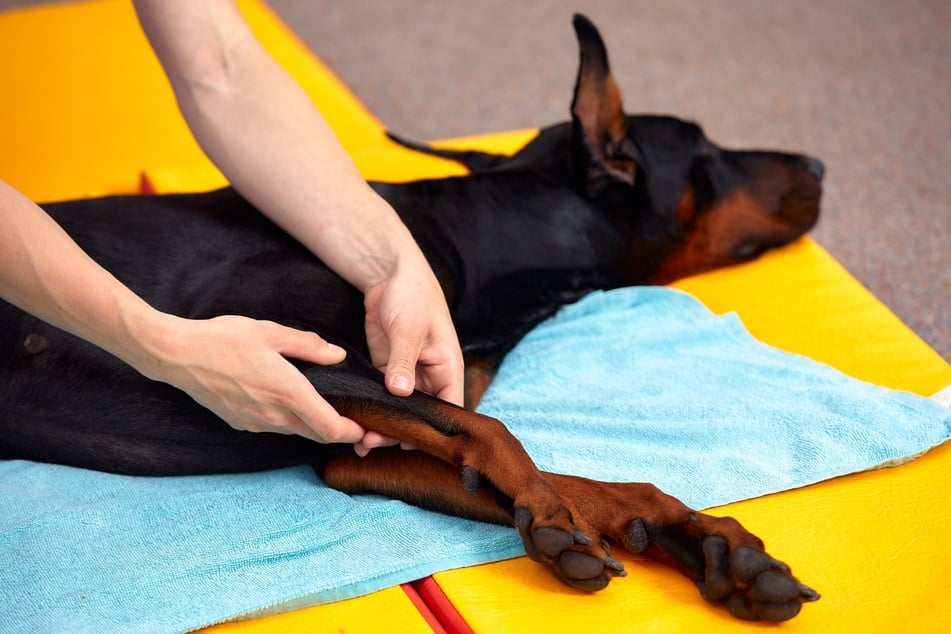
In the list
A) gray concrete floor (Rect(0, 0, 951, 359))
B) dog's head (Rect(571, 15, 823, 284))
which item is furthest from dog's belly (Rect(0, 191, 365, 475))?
gray concrete floor (Rect(0, 0, 951, 359))

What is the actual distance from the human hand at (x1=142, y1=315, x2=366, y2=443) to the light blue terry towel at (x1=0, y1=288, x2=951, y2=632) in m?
0.25

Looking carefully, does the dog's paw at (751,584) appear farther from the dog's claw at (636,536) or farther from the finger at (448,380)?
the finger at (448,380)

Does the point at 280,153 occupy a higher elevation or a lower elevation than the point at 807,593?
higher

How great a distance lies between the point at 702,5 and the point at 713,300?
3448 millimetres

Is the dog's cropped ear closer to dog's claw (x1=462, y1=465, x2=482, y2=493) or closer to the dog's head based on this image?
the dog's head

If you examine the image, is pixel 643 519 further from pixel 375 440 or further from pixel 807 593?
pixel 375 440

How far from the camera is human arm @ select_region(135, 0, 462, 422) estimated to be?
7.06ft

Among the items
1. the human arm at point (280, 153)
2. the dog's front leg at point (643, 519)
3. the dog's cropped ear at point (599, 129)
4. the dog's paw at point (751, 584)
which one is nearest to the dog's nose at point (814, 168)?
the dog's cropped ear at point (599, 129)

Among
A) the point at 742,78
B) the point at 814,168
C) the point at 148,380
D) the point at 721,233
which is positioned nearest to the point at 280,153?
the point at 148,380

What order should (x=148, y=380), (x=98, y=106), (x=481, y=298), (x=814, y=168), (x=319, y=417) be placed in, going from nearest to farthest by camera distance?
1. (x=319, y=417)
2. (x=148, y=380)
3. (x=481, y=298)
4. (x=814, y=168)
5. (x=98, y=106)

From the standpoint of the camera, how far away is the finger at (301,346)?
5.79 feet

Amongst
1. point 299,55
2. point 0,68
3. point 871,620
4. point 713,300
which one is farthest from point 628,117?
point 0,68

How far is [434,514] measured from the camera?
1954 mm

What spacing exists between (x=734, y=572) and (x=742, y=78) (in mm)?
3778
